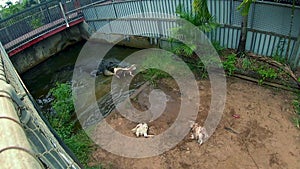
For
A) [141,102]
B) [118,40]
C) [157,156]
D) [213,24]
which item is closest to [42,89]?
[118,40]

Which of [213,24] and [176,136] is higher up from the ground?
[213,24]

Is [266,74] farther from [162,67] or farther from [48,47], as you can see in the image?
[48,47]

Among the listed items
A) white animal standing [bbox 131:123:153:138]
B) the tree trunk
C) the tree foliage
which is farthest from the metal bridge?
white animal standing [bbox 131:123:153:138]

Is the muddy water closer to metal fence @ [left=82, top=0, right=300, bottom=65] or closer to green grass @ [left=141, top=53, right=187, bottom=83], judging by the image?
metal fence @ [left=82, top=0, right=300, bottom=65]

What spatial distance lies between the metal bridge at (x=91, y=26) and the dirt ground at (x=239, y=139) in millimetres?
1266

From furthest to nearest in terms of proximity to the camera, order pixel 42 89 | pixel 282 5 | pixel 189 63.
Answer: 1. pixel 42 89
2. pixel 189 63
3. pixel 282 5

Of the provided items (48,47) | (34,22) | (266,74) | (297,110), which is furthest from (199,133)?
(48,47)

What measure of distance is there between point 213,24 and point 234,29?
75 centimetres

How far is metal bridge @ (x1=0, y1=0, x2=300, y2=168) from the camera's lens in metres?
1.23

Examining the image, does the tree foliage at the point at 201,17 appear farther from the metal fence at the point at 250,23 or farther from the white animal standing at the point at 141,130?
the white animal standing at the point at 141,130

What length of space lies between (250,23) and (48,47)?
888 centimetres

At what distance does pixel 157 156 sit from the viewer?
5312mm

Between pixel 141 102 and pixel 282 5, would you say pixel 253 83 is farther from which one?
pixel 141 102

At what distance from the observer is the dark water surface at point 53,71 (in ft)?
31.9
